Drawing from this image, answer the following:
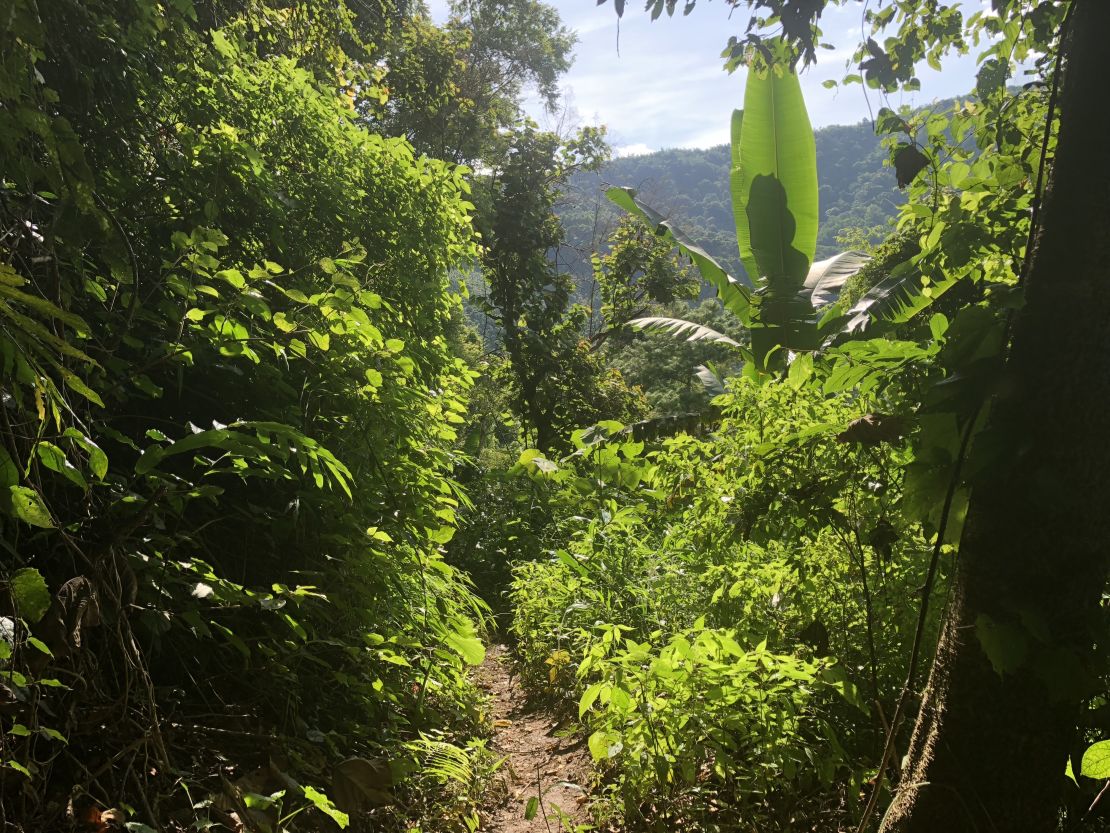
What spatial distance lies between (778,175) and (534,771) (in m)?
4.71

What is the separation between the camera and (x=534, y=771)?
12.1ft

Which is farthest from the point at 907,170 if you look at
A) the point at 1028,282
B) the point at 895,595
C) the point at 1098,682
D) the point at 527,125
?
the point at 527,125

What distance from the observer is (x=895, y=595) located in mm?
2633

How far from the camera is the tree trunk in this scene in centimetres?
140

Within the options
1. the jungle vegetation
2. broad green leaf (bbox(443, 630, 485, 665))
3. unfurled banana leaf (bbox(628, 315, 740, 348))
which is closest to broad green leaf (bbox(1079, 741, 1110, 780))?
the jungle vegetation

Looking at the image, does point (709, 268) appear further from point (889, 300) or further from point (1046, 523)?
point (1046, 523)

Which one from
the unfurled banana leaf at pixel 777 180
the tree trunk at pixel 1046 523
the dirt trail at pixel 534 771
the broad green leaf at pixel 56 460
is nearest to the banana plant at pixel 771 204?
the unfurled banana leaf at pixel 777 180

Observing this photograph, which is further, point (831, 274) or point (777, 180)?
point (831, 274)

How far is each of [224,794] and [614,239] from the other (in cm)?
1290

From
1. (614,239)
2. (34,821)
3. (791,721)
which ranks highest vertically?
(614,239)

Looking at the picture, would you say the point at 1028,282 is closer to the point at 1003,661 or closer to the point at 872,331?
the point at 1003,661

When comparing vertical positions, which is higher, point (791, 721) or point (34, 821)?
point (34, 821)

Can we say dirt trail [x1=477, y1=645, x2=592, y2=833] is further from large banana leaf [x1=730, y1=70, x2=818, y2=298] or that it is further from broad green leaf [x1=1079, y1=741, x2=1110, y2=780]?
large banana leaf [x1=730, y1=70, x2=818, y2=298]

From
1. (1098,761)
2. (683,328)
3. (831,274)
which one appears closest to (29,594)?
(1098,761)
